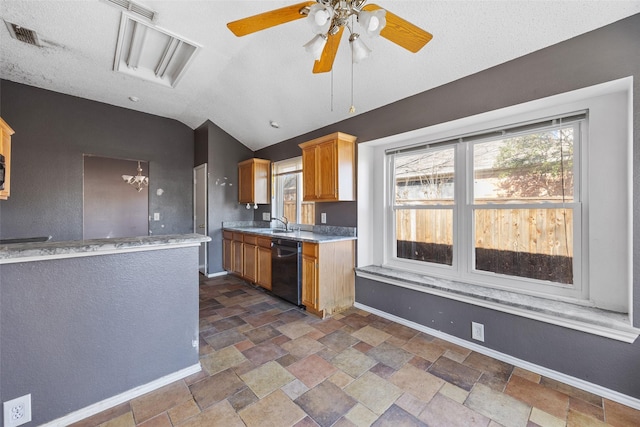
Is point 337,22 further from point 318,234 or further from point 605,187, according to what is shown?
point 318,234

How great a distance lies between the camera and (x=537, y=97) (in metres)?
2.00

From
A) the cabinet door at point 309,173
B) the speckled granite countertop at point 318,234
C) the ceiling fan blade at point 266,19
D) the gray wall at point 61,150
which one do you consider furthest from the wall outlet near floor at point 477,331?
the gray wall at point 61,150

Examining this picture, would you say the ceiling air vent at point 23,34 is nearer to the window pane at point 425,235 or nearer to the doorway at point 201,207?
the doorway at point 201,207

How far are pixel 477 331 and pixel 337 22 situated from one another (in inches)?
101

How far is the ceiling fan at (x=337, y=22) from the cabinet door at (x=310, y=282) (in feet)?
6.98

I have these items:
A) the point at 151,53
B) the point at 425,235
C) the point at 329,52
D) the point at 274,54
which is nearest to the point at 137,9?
the point at 151,53

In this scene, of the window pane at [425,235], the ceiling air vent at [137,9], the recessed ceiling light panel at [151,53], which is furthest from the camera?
the window pane at [425,235]

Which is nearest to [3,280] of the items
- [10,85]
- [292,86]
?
[292,86]

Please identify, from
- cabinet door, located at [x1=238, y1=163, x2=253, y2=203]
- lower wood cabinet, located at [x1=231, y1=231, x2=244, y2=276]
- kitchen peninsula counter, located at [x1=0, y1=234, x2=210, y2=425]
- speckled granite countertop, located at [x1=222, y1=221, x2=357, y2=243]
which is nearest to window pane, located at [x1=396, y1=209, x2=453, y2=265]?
speckled granite countertop, located at [x1=222, y1=221, x2=357, y2=243]

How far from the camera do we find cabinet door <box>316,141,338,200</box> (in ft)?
10.5

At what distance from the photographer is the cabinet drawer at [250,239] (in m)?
4.00

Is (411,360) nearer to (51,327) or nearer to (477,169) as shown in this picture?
(477,169)

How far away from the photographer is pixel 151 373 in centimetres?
182

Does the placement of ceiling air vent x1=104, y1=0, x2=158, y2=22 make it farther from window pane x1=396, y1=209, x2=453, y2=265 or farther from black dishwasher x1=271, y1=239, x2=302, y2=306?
window pane x1=396, y1=209, x2=453, y2=265
